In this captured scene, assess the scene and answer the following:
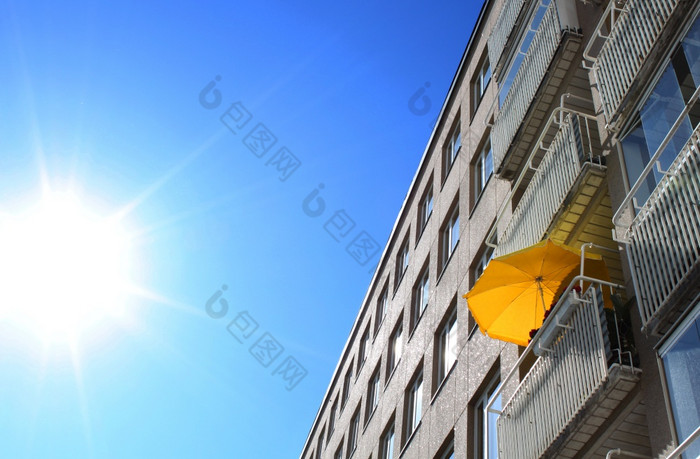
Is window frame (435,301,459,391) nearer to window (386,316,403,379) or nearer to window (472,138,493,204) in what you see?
window (472,138,493,204)

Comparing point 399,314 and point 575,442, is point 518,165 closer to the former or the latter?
point 575,442

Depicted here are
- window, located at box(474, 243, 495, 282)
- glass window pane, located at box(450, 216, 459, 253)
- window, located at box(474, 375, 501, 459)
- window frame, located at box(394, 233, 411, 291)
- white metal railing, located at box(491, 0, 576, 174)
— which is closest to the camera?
window, located at box(474, 375, 501, 459)

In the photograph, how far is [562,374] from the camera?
9.12m

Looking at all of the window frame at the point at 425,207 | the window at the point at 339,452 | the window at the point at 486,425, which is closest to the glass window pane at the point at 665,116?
the window at the point at 486,425

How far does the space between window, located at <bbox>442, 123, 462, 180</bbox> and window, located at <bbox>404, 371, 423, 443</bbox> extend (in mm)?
6774

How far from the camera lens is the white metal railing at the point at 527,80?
1388 cm

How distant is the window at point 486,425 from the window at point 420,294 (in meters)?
7.15

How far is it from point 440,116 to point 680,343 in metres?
18.1

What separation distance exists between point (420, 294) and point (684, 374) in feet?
50.4

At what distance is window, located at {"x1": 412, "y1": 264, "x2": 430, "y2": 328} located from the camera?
2189 centimetres

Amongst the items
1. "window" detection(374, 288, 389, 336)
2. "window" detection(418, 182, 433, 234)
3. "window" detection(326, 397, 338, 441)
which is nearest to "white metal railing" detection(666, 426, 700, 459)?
"window" detection(418, 182, 433, 234)

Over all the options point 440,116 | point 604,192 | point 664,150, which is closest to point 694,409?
point 664,150

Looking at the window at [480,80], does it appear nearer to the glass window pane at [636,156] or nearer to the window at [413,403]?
the window at [413,403]

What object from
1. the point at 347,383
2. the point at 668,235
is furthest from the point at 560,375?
the point at 347,383
